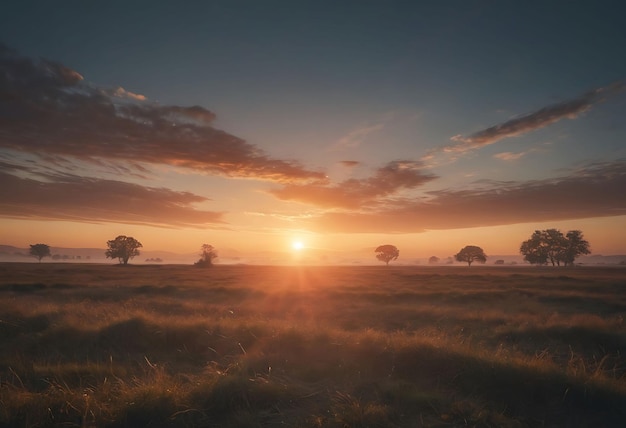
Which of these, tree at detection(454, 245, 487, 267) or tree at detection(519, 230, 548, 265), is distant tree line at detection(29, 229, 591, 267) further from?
tree at detection(454, 245, 487, 267)

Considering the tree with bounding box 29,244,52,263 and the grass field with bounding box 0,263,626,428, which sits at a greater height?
the tree with bounding box 29,244,52,263

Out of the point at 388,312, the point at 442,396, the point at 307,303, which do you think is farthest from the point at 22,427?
the point at 307,303

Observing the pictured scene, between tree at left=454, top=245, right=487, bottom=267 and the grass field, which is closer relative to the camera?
the grass field

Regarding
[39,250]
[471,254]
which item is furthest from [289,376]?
[39,250]

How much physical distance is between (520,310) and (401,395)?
62.3 feet

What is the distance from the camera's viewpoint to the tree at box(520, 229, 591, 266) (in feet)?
357

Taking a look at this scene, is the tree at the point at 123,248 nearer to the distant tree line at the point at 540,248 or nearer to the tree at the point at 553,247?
the distant tree line at the point at 540,248

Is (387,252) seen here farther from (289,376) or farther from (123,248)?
(289,376)

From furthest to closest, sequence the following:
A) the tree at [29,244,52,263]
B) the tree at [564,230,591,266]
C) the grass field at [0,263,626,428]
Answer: the tree at [29,244,52,263] < the tree at [564,230,591,266] < the grass field at [0,263,626,428]

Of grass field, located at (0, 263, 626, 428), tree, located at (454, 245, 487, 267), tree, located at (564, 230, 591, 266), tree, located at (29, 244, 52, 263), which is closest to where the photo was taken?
grass field, located at (0, 263, 626, 428)

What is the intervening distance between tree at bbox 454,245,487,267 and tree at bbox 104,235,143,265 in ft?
423

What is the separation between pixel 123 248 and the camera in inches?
4862

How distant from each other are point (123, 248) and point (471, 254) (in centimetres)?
13636


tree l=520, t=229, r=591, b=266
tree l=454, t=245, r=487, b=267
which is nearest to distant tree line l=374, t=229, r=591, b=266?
tree l=520, t=229, r=591, b=266
